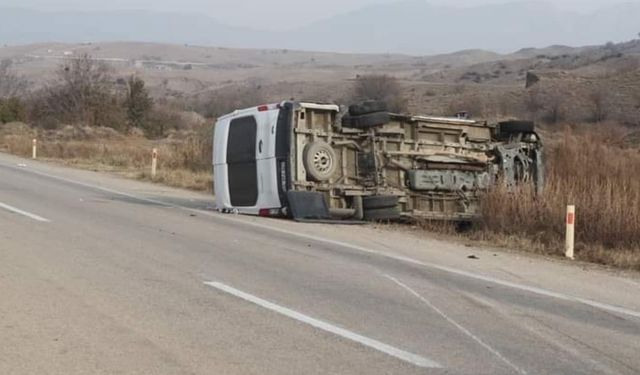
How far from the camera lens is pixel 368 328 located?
754 cm

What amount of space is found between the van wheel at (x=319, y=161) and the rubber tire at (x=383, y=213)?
3.11 ft

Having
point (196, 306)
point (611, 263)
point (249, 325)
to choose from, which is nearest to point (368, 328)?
point (249, 325)

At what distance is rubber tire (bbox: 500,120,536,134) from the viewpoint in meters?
16.6

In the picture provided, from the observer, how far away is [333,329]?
7.45m

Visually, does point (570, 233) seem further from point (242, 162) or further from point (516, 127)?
point (242, 162)

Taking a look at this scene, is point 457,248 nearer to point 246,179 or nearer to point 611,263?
point 611,263

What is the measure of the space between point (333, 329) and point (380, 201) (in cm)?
793

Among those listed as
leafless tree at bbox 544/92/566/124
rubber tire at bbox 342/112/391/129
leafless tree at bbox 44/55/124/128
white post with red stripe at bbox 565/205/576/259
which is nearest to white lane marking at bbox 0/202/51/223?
rubber tire at bbox 342/112/391/129

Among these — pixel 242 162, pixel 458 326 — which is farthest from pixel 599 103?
pixel 458 326

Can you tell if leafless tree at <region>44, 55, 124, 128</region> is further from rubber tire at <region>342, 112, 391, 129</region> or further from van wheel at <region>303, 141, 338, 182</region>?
van wheel at <region>303, 141, 338, 182</region>

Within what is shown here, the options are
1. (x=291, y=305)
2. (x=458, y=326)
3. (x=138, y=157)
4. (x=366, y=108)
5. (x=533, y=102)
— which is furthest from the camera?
(x=533, y=102)

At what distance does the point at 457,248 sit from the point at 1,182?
14437 mm

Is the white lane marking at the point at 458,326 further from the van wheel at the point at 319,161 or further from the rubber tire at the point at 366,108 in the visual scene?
the rubber tire at the point at 366,108

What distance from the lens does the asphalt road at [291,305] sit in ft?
21.4
